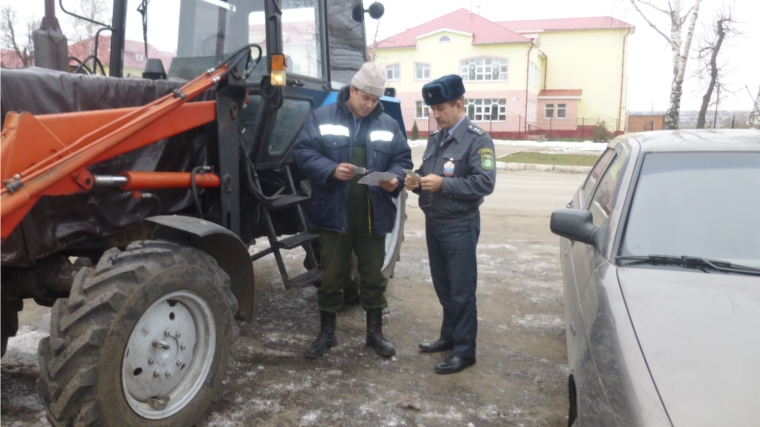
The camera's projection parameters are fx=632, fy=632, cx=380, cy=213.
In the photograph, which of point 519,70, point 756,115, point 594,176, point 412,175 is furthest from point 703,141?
point 519,70

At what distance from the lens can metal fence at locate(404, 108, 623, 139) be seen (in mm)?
39497

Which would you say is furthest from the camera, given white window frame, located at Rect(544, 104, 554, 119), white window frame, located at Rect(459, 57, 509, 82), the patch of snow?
white window frame, located at Rect(544, 104, 554, 119)

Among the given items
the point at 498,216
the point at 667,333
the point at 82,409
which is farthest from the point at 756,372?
the point at 498,216

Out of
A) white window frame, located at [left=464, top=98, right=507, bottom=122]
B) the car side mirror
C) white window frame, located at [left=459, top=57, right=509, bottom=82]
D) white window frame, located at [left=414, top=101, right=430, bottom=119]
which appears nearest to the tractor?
the car side mirror

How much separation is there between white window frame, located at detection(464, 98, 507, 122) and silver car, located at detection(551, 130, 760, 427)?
1525 inches

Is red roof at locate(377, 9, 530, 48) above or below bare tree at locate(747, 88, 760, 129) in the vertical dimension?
above

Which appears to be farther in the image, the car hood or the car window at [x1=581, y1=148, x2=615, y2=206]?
the car window at [x1=581, y1=148, x2=615, y2=206]

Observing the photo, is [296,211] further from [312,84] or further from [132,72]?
[132,72]

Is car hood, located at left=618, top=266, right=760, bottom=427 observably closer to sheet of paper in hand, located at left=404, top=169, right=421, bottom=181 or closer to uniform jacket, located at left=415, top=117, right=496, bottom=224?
uniform jacket, located at left=415, top=117, right=496, bottom=224

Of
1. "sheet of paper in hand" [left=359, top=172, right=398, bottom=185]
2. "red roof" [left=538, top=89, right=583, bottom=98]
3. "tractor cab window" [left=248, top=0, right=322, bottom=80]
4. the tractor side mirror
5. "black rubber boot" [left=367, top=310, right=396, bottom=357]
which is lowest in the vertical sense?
"black rubber boot" [left=367, top=310, right=396, bottom=357]

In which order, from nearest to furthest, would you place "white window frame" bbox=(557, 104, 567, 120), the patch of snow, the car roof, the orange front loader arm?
the orange front loader arm, the car roof, the patch of snow, "white window frame" bbox=(557, 104, 567, 120)

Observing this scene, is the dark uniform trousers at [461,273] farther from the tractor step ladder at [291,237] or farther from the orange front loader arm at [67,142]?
the orange front loader arm at [67,142]

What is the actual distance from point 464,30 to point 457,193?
41910 mm

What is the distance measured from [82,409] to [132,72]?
241 centimetres
